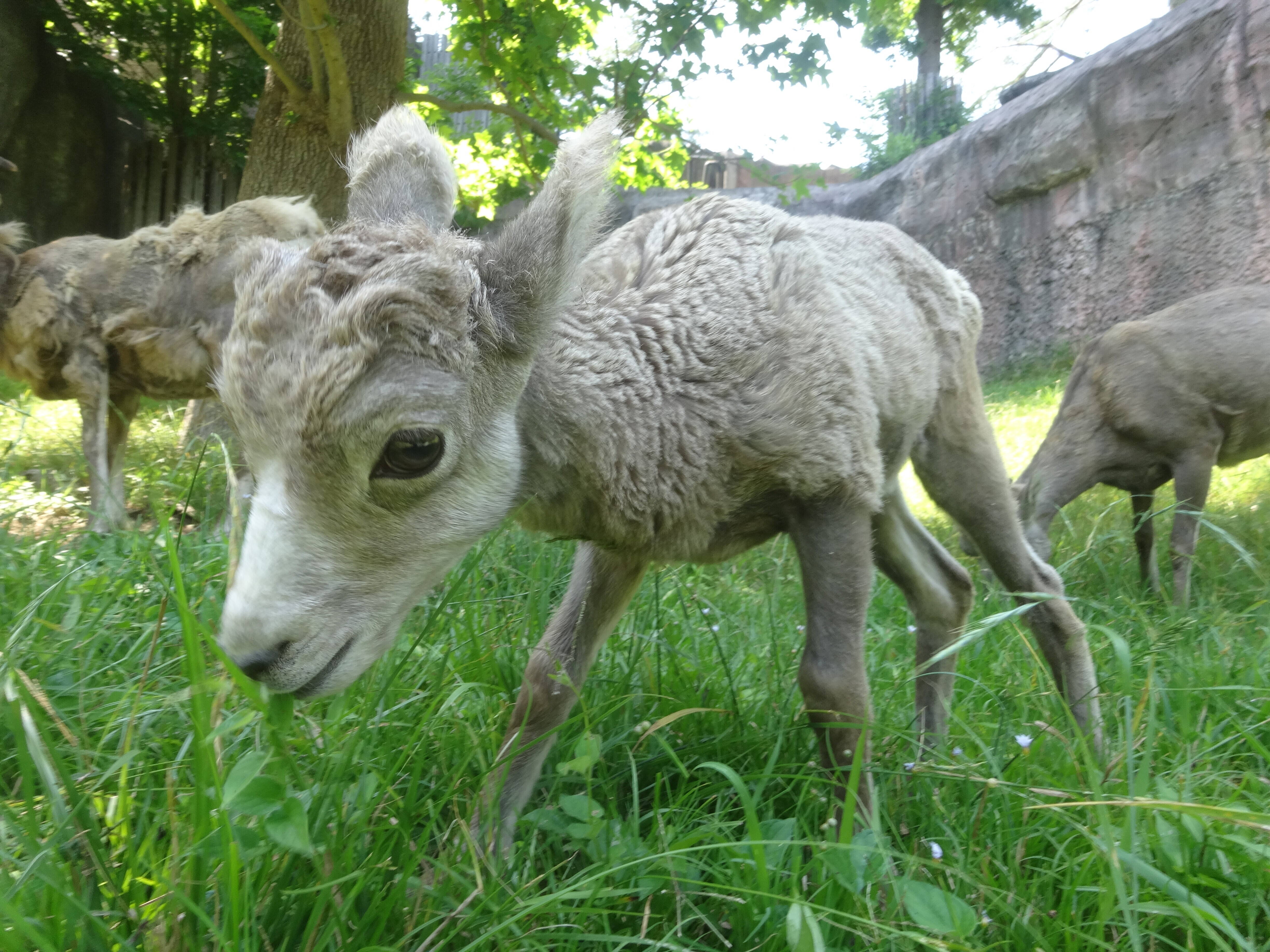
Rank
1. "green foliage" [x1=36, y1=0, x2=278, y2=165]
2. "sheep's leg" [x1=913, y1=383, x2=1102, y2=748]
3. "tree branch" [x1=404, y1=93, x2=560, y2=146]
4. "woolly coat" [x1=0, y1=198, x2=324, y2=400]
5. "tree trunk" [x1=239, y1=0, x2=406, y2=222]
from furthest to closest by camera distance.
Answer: "green foliage" [x1=36, y1=0, x2=278, y2=165], "tree branch" [x1=404, y1=93, x2=560, y2=146], "tree trunk" [x1=239, y1=0, x2=406, y2=222], "woolly coat" [x1=0, y1=198, x2=324, y2=400], "sheep's leg" [x1=913, y1=383, x2=1102, y2=748]

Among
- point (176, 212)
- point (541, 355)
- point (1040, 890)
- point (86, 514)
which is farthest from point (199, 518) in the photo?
point (176, 212)

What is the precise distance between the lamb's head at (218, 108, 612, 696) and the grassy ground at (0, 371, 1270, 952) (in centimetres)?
13

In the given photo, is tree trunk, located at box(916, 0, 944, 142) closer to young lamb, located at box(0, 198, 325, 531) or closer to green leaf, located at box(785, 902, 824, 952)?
young lamb, located at box(0, 198, 325, 531)

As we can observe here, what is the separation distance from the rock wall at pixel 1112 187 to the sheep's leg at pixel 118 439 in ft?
16.3

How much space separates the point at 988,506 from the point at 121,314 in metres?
5.19

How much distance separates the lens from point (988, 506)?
3.62 m

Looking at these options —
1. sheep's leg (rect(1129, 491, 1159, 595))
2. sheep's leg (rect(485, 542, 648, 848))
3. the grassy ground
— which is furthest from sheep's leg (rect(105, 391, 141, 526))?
sheep's leg (rect(1129, 491, 1159, 595))

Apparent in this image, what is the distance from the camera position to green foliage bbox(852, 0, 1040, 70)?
2167cm

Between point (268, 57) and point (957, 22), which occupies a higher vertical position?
point (957, 22)

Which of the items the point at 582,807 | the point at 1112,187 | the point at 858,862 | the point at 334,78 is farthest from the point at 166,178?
the point at 858,862

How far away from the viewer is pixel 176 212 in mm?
12969

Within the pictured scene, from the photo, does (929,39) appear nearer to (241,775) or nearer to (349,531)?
(349,531)

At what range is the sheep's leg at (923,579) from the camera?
361 centimetres

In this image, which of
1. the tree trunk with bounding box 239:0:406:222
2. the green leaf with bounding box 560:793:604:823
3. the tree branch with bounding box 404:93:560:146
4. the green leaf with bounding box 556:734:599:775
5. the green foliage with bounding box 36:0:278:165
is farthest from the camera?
the green foliage with bounding box 36:0:278:165
